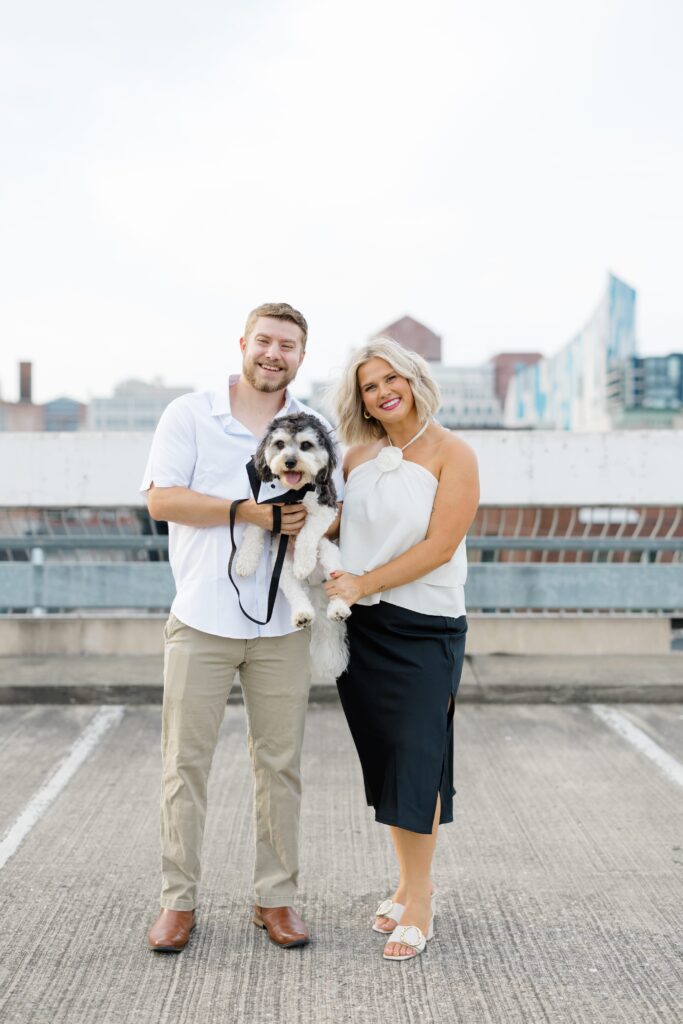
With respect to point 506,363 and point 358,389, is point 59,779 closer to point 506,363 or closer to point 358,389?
point 358,389

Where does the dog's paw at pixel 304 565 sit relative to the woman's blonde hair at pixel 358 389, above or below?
below

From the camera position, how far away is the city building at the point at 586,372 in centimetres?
5809

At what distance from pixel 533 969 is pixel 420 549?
4.61ft

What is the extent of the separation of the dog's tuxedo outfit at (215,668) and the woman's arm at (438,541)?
28 centimetres

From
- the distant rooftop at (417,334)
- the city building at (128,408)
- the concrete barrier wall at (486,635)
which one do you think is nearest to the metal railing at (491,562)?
the concrete barrier wall at (486,635)

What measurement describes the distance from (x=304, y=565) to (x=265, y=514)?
22 cm

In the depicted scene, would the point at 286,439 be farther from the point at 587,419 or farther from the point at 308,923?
the point at 587,419

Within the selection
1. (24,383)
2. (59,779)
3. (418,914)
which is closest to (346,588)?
(418,914)

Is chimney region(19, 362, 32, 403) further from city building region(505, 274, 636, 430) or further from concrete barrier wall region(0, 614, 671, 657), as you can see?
concrete barrier wall region(0, 614, 671, 657)

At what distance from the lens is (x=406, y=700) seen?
124 inches

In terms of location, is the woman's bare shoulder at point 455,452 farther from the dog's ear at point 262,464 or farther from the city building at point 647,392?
the city building at point 647,392

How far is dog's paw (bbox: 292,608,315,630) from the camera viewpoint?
3082 mm

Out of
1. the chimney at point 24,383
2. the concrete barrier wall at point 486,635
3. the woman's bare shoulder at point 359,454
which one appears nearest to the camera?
the woman's bare shoulder at point 359,454

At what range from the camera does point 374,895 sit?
350 centimetres
